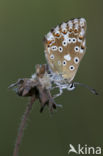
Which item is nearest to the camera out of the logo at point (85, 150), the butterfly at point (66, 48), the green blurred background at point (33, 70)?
the butterfly at point (66, 48)

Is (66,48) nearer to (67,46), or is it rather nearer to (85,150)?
(67,46)

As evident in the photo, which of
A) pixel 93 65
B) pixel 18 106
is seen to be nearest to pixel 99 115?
pixel 93 65

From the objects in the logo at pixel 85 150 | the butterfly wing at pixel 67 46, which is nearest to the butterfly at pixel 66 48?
the butterfly wing at pixel 67 46

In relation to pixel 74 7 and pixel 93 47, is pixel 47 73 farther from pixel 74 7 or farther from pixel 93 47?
pixel 74 7

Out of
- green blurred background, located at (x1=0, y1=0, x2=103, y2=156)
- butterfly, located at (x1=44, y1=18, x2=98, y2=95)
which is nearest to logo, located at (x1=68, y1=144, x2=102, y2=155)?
green blurred background, located at (x1=0, y1=0, x2=103, y2=156)

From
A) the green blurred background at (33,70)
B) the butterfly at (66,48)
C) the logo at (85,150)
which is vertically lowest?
the logo at (85,150)

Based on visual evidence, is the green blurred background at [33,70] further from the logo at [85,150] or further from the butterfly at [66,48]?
the butterfly at [66,48]

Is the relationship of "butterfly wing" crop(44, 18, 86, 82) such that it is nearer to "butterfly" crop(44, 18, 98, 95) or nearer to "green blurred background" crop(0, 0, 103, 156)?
"butterfly" crop(44, 18, 98, 95)
